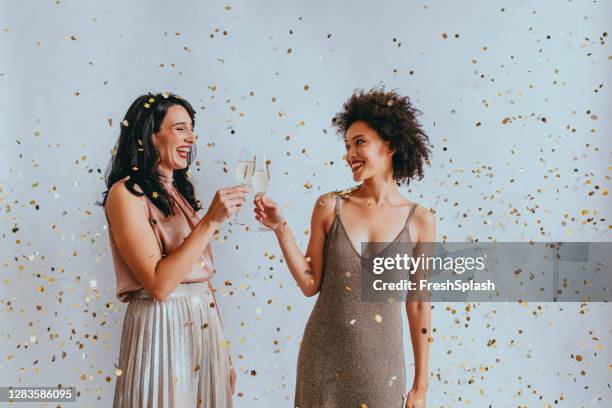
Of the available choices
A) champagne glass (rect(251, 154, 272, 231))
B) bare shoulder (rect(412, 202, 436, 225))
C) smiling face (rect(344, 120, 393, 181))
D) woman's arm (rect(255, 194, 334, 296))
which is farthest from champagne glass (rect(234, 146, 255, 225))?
bare shoulder (rect(412, 202, 436, 225))

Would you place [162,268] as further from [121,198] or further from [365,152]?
[365,152]

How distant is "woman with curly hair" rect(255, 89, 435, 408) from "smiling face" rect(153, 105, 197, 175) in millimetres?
315

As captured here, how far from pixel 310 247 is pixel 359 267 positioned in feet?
0.64

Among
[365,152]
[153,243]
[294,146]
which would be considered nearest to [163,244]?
[153,243]

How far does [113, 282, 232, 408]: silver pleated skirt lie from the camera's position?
1962mm

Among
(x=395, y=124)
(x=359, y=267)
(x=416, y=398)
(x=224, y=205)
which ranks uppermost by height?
(x=395, y=124)

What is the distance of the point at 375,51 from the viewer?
2.73 metres

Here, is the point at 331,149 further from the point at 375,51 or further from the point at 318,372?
the point at 318,372

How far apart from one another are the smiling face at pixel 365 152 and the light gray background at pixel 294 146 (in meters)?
0.48

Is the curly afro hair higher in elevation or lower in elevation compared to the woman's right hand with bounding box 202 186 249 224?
higher

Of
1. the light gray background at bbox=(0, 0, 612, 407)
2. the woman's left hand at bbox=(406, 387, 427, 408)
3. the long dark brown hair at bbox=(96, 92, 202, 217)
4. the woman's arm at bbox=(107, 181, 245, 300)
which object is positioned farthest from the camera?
the light gray background at bbox=(0, 0, 612, 407)

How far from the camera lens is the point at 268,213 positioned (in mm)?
2119

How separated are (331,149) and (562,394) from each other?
57.3 inches

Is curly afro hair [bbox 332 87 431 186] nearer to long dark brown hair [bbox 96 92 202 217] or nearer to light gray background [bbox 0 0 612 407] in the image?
light gray background [bbox 0 0 612 407]
